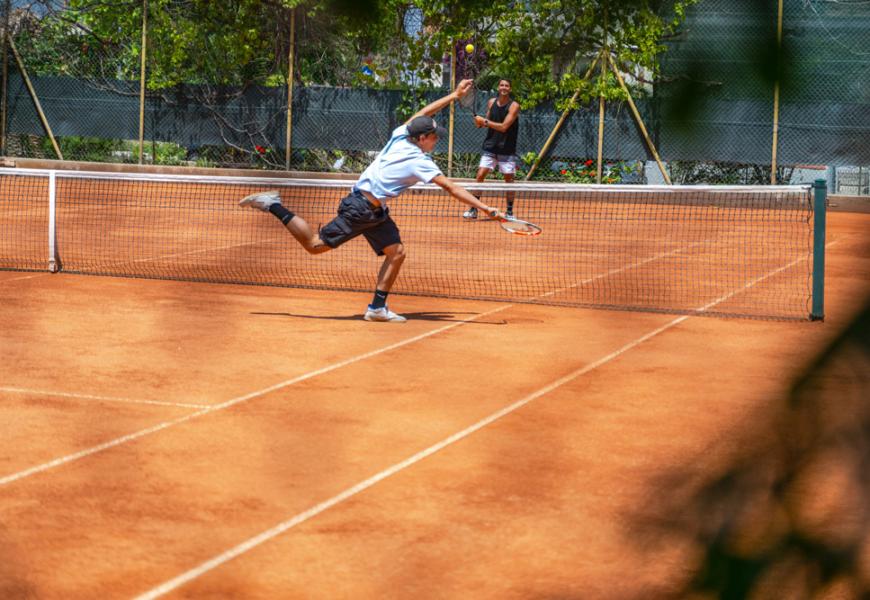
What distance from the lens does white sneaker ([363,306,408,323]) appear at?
9.23 m

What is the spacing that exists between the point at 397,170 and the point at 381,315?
99 cm

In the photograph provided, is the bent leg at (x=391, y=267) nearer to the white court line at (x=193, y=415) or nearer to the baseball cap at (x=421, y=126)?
the white court line at (x=193, y=415)

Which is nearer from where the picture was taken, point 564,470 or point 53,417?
point 564,470

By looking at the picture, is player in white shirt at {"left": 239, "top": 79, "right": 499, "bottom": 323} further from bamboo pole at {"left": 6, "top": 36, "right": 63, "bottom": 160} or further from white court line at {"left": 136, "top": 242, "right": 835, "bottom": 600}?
bamboo pole at {"left": 6, "top": 36, "right": 63, "bottom": 160}

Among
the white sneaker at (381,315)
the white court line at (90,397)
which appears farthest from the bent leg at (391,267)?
the white court line at (90,397)

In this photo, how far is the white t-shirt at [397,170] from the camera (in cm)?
898

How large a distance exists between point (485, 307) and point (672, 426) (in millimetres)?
3931

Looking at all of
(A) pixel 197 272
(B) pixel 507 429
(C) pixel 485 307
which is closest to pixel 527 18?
(B) pixel 507 429

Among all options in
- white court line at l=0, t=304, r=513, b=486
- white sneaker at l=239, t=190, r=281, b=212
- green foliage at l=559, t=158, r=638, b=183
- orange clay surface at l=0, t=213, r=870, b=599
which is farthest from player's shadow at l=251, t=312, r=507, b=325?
green foliage at l=559, t=158, r=638, b=183

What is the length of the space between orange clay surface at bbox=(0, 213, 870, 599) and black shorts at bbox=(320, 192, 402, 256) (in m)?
0.57

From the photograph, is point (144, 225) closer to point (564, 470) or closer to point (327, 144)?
point (327, 144)

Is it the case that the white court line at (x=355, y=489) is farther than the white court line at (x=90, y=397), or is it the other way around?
the white court line at (x=90, y=397)

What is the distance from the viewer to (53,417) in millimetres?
6301

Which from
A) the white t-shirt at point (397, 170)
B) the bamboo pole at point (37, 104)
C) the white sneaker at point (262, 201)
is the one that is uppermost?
the bamboo pole at point (37, 104)
